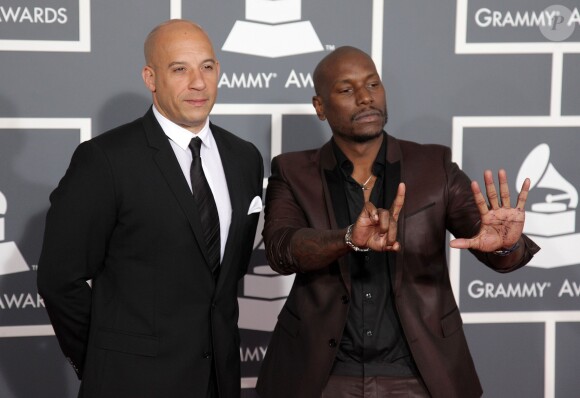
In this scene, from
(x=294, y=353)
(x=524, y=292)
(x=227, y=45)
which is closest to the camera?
(x=294, y=353)

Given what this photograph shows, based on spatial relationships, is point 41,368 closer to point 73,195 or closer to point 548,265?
Result: point 73,195

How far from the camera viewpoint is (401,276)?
7.23 feet

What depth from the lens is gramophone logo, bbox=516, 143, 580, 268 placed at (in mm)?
3529

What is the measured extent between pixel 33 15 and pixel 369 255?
5.90 feet

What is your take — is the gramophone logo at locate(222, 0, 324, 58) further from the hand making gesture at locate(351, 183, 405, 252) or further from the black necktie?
the hand making gesture at locate(351, 183, 405, 252)

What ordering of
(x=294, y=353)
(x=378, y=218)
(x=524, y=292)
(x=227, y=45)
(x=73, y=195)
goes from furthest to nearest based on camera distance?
1. (x=524, y=292)
2. (x=227, y=45)
3. (x=294, y=353)
4. (x=73, y=195)
5. (x=378, y=218)

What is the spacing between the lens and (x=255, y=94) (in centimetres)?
336

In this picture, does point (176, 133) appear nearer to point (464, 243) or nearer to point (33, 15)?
point (464, 243)

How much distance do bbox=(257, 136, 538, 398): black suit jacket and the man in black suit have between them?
16 centimetres

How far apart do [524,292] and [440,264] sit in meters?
1.43

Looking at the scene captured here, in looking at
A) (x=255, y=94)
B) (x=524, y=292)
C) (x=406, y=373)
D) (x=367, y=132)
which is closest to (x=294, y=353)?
(x=406, y=373)

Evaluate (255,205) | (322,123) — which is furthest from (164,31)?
(322,123)

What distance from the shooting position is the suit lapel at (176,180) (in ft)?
7.17

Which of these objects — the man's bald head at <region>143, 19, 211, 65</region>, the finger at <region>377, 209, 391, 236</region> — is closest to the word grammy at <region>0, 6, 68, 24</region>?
the man's bald head at <region>143, 19, 211, 65</region>
